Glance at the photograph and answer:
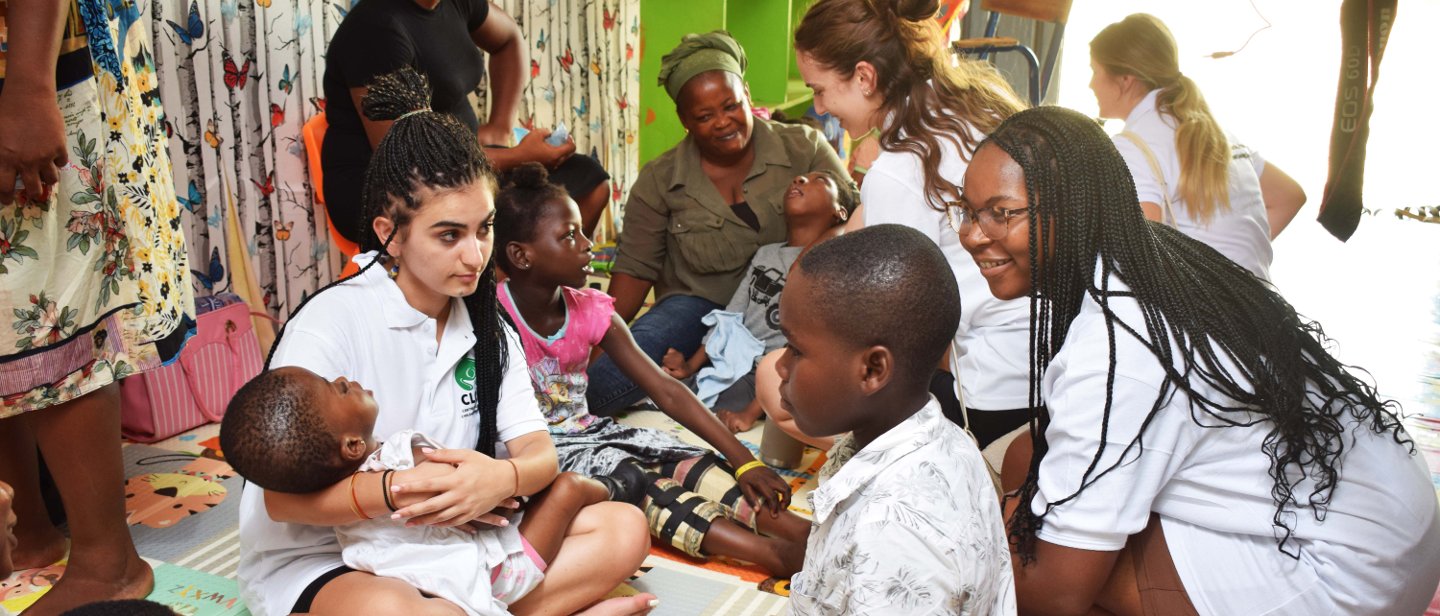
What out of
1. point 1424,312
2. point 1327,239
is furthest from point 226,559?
point 1327,239

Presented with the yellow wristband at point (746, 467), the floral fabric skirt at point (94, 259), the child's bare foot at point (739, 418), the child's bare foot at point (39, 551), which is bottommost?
the child's bare foot at point (39, 551)

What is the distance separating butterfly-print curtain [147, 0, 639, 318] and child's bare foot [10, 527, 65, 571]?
0.98m

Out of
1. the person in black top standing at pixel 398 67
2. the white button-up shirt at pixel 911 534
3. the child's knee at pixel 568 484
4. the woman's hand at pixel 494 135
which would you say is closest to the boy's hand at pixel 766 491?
the child's knee at pixel 568 484

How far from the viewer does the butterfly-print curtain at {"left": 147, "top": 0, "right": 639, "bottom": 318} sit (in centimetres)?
251

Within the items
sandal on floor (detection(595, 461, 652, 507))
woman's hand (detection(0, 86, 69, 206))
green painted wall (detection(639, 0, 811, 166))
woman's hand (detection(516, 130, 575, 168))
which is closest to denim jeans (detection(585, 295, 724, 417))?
woman's hand (detection(516, 130, 575, 168))

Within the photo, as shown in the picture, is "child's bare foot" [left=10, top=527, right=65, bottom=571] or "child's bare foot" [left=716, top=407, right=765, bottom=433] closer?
"child's bare foot" [left=10, top=527, right=65, bottom=571]

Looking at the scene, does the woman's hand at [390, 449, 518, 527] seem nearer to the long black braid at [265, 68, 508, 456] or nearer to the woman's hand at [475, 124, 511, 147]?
the long black braid at [265, 68, 508, 456]

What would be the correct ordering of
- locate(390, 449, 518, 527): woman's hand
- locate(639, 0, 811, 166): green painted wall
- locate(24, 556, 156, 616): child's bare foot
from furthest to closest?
1. locate(639, 0, 811, 166): green painted wall
2. locate(24, 556, 156, 616): child's bare foot
3. locate(390, 449, 518, 527): woman's hand

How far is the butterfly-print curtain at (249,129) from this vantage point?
8.24 ft

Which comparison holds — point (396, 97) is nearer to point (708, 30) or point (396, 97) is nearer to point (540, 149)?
point (540, 149)

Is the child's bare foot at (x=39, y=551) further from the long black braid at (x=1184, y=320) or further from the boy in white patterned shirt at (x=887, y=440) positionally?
the long black braid at (x=1184, y=320)

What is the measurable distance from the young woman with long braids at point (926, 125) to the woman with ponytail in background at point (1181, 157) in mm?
471

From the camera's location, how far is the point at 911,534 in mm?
984

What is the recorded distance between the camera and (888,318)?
3.45ft
